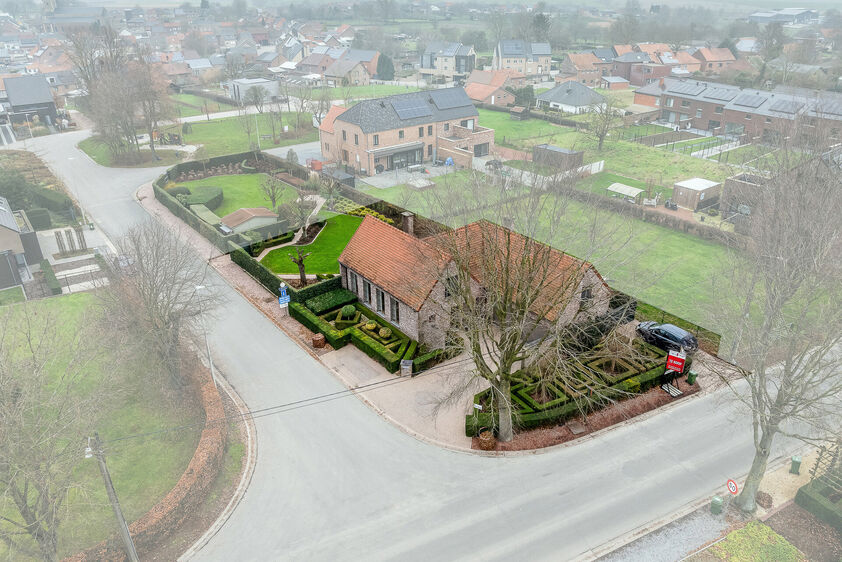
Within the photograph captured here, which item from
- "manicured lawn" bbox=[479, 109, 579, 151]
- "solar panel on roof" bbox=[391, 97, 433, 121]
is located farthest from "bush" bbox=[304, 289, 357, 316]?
"manicured lawn" bbox=[479, 109, 579, 151]

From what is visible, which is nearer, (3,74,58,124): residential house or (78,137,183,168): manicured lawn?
(78,137,183,168): manicured lawn

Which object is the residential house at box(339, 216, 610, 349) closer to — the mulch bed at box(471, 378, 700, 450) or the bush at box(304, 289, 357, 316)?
the bush at box(304, 289, 357, 316)

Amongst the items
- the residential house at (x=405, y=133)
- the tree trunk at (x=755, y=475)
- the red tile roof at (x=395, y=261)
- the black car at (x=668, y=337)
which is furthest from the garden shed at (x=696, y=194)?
the tree trunk at (x=755, y=475)

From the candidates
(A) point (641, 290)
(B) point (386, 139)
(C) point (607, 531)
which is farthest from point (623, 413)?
(B) point (386, 139)

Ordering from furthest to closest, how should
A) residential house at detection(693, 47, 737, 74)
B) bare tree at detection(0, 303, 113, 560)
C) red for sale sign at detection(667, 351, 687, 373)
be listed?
residential house at detection(693, 47, 737, 74)
red for sale sign at detection(667, 351, 687, 373)
bare tree at detection(0, 303, 113, 560)

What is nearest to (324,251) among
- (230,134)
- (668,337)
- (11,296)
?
(11,296)

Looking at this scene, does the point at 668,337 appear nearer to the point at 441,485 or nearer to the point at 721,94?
the point at 441,485
